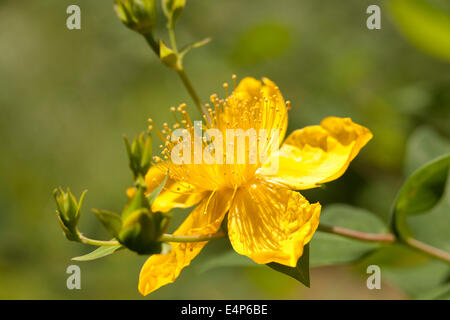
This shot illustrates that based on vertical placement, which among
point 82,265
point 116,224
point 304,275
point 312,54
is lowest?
point 82,265

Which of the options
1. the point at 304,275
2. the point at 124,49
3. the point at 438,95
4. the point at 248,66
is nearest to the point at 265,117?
the point at 304,275

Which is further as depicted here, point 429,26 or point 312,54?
point 312,54

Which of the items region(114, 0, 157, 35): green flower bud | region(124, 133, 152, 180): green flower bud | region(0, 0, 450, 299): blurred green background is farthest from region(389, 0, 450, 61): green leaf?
region(124, 133, 152, 180): green flower bud

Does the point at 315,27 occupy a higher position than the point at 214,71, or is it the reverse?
the point at 315,27

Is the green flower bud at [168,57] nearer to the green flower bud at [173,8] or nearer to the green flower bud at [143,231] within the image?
the green flower bud at [173,8]

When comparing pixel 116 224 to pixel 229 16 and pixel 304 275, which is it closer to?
pixel 304 275

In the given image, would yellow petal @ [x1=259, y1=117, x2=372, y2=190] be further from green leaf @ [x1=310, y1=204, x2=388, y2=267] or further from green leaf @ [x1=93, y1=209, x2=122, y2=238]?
green leaf @ [x1=93, y1=209, x2=122, y2=238]

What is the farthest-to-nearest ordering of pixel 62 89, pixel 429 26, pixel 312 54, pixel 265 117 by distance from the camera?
pixel 62 89 < pixel 312 54 < pixel 429 26 < pixel 265 117

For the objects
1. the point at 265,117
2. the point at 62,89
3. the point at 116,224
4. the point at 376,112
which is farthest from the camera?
the point at 62,89

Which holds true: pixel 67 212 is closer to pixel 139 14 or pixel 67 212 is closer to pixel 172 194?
pixel 172 194
